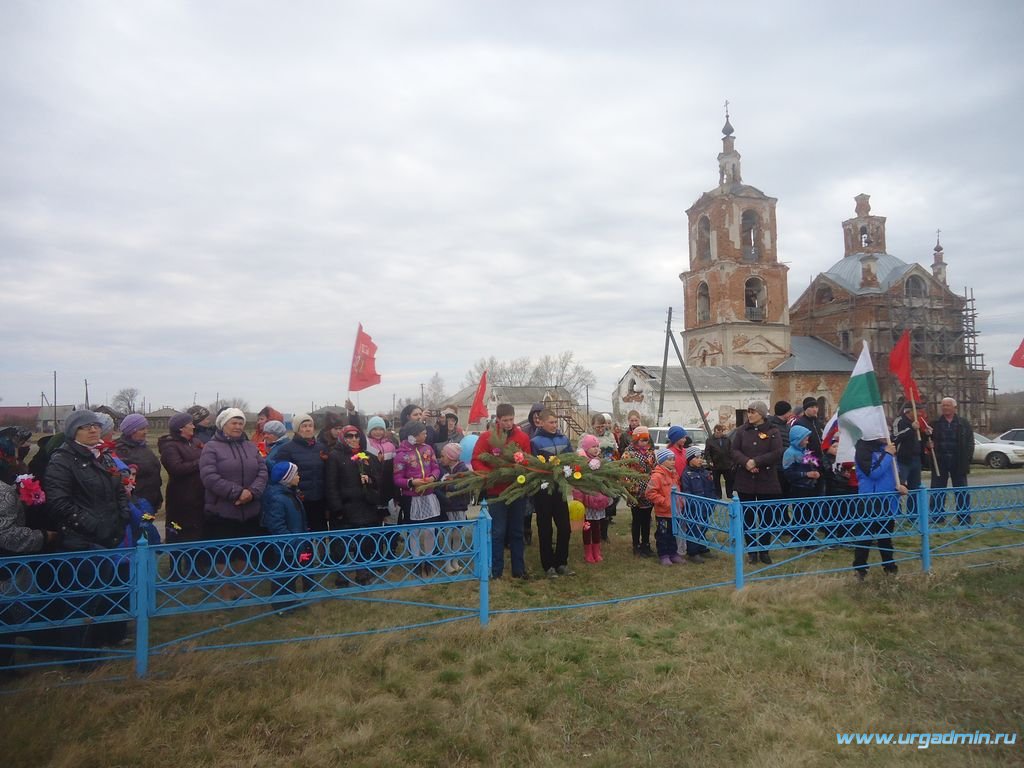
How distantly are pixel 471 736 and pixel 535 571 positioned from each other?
3.45m

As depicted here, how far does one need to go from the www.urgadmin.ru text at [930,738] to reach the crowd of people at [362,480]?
8.41ft

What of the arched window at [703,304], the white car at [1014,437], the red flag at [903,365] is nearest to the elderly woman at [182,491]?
the red flag at [903,365]

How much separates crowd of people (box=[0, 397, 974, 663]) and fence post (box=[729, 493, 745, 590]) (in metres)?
0.25

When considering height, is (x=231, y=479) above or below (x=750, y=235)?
below

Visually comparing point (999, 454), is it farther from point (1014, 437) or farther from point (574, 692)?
point (574, 692)

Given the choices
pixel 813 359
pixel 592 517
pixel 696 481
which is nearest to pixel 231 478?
pixel 592 517

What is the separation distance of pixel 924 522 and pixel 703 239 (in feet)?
110

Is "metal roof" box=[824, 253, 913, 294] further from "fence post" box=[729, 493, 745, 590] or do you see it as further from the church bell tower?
"fence post" box=[729, 493, 745, 590]

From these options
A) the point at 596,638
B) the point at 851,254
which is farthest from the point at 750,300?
the point at 596,638

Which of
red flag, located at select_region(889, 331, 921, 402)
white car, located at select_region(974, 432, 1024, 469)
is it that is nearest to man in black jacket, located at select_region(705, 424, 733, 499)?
red flag, located at select_region(889, 331, 921, 402)

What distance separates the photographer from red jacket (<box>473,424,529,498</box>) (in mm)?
6426

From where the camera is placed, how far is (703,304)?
3809cm

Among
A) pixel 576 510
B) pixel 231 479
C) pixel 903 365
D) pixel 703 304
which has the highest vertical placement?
pixel 703 304

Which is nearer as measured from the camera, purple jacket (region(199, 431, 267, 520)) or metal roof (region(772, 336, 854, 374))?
purple jacket (region(199, 431, 267, 520))
